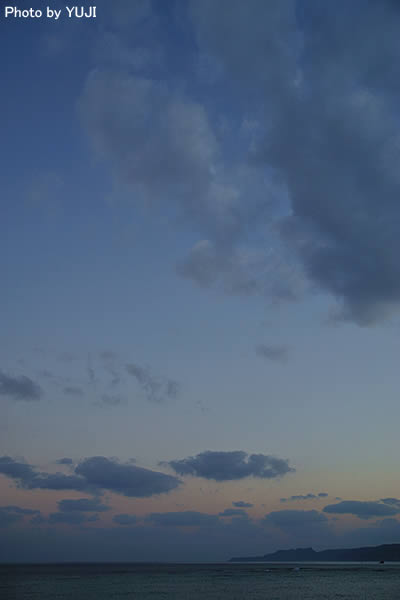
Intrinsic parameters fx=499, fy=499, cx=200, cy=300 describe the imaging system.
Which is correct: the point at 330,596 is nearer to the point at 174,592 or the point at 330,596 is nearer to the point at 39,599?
the point at 174,592

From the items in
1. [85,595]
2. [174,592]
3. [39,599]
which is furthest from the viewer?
[174,592]

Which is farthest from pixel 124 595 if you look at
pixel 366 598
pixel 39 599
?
pixel 366 598

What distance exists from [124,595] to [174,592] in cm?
1457

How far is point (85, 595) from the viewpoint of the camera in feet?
364

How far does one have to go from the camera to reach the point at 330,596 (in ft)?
366

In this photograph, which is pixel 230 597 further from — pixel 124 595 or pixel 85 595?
pixel 85 595

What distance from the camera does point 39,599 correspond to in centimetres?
10281

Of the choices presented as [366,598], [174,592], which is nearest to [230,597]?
[174,592]

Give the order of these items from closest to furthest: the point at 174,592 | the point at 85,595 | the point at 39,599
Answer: the point at 39,599, the point at 85,595, the point at 174,592

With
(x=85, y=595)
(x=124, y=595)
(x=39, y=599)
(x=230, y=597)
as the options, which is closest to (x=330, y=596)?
(x=230, y=597)

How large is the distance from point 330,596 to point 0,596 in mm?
72442

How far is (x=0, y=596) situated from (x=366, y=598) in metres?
78.8

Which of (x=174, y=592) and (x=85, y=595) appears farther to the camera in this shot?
(x=174, y=592)

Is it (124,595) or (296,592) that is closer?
(124,595)
